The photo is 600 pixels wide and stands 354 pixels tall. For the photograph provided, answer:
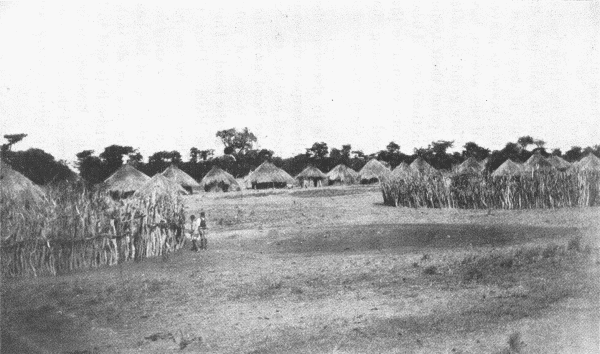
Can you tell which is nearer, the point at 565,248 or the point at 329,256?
the point at 565,248

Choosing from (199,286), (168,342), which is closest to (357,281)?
(199,286)

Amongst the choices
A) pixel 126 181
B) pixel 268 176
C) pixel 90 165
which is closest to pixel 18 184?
pixel 126 181

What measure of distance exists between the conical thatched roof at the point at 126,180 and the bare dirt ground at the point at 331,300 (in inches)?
675

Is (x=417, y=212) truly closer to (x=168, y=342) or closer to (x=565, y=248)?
(x=565, y=248)

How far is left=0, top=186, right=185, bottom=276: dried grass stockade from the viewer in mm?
10094

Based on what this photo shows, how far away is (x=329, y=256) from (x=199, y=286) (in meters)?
3.35

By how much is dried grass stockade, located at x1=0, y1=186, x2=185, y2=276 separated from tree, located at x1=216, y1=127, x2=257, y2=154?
59.6m

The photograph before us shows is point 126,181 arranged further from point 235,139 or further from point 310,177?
point 235,139

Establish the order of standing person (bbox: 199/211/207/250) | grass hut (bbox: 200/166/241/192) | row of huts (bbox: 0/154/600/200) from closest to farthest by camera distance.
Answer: standing person (bbox: 199/211/207/250), row of huts (bbox: 0/154/600/200), grass hut (bbox: 200/166/241/192)

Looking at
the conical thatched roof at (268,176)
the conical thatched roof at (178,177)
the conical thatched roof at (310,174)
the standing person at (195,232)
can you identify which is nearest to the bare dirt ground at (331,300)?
the standing person at (195,232)

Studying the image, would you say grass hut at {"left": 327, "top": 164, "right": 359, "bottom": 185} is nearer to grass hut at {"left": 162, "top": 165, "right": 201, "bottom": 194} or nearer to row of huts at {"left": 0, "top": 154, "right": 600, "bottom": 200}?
row of huts at {"left": 0, "top": 154, "right": 600, "bottom": 200}

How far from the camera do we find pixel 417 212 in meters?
22.9

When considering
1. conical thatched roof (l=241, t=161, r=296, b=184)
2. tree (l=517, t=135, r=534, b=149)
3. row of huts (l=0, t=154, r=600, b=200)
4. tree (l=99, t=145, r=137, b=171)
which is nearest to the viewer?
row of huts (l=0, t=154, r=600, b=200)

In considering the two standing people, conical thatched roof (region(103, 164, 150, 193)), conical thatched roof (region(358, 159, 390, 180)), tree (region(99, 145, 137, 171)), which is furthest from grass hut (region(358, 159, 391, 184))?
the two standing people
